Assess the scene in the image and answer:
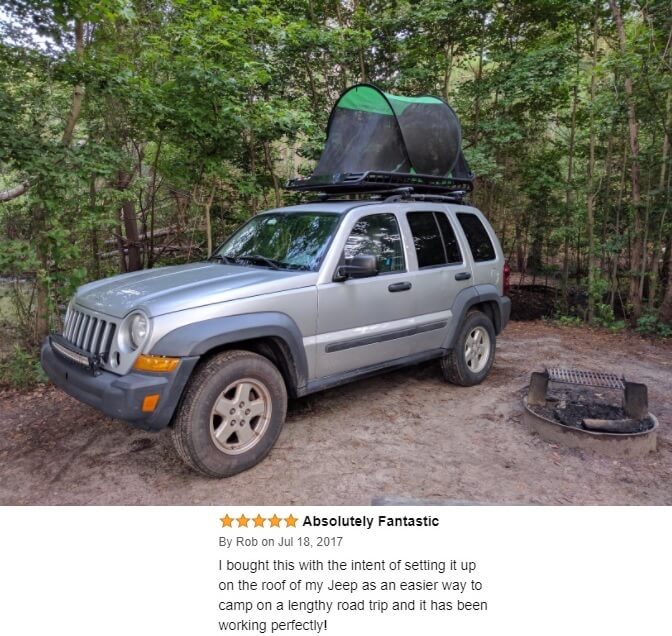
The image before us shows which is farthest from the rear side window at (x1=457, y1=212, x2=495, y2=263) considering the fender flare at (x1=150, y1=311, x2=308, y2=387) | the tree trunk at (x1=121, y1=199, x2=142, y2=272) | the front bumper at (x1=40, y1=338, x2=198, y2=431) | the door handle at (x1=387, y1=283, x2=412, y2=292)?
the tree trunk at (x1=121, y1=199, x2=142, y2=272)

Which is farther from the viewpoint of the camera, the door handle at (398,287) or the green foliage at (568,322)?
the green foliage at (568,322)

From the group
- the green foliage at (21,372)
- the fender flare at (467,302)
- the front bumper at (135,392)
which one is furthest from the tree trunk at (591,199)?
the green foliage at (21,372)

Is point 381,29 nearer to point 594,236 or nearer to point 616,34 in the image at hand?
point 616,34

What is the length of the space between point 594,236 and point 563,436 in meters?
7.63

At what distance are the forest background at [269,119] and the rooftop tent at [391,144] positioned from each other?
167 centimetres

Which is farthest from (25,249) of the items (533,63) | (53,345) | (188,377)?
(533,63)

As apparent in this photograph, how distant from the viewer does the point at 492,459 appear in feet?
12.4

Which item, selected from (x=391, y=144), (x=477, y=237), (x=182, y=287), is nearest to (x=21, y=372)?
(x=182, y=287)

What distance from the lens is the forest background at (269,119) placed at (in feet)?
18.3

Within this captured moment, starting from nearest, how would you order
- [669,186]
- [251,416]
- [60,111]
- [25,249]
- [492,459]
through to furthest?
[251,416] → [492,459] → [25,249] → [60,111] → [669,186]

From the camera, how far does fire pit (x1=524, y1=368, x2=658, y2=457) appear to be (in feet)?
12.3

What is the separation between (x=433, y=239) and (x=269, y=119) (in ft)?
10.7

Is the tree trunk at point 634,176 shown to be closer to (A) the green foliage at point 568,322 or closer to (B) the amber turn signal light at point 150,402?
(A) the green foliage at point 568,322

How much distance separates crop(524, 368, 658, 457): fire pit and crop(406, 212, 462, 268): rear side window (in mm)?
1399
